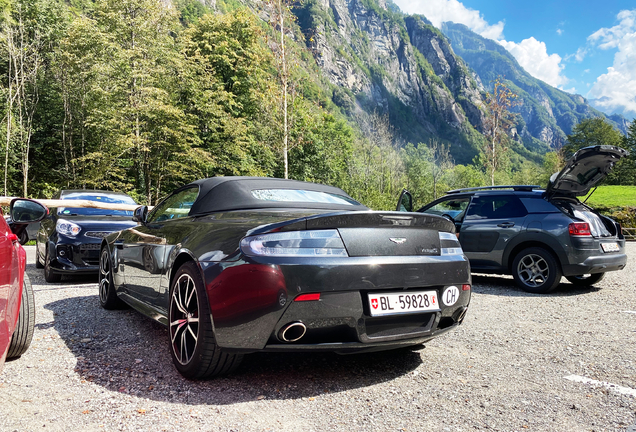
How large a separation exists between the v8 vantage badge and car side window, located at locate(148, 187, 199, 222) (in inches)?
86.9

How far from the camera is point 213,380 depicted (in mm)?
2980

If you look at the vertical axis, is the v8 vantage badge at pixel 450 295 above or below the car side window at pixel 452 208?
below

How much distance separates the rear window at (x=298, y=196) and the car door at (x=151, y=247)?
604mm

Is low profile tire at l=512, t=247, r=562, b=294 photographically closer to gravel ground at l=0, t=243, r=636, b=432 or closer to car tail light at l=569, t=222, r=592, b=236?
car tail light at l=569, t=222, r=592, b=236

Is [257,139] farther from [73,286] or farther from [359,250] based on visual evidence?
[359,250]

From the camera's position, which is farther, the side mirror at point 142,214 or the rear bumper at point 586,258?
the rear bumper at point 586,258

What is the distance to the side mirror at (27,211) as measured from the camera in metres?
3.54

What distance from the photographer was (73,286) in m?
6.85

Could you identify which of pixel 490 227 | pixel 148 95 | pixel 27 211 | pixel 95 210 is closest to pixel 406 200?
pixel 490 227

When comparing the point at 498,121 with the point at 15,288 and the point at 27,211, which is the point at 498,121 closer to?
the point at 27,211

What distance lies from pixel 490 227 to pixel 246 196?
4.94 meters

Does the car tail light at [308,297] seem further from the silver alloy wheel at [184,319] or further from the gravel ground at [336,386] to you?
the silver alloy wheel at [184,319]

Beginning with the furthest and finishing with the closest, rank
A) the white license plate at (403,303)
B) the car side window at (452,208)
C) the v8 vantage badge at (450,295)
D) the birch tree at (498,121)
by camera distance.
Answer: the birch tree at (498,121)
the car side window at (452,208)
the v8 vantage badge at (450,295)
the white license plate at (403,303)

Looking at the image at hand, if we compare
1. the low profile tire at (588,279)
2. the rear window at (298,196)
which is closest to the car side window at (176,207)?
the rear window at (298,196)
